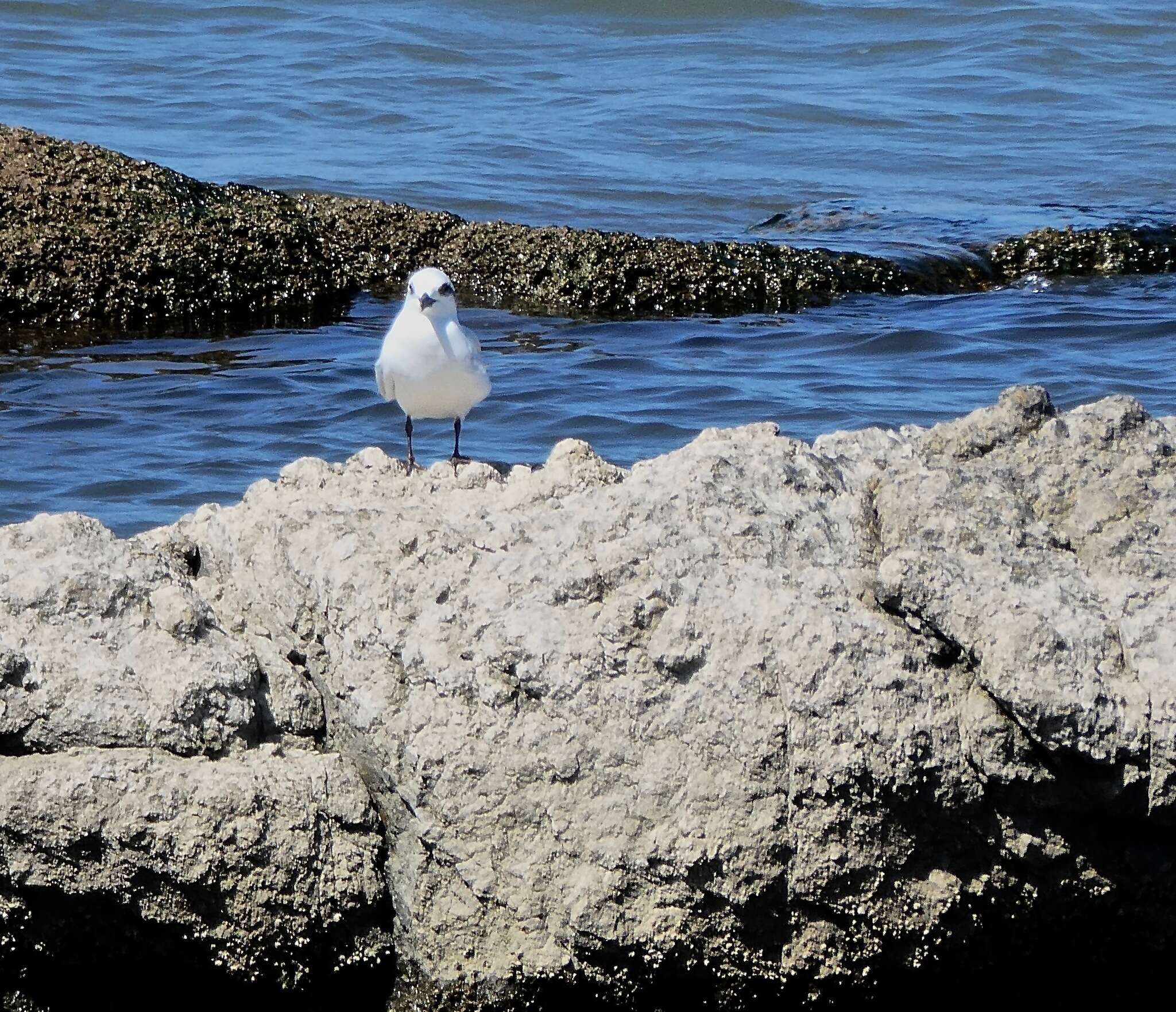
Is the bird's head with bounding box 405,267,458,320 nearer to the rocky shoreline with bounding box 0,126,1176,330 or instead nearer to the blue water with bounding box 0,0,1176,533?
the blue water with bounding box 0,0,1176,533

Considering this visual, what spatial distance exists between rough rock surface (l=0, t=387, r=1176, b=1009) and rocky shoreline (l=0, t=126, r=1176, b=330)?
539cm

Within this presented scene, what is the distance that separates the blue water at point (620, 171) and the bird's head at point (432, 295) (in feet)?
6.56

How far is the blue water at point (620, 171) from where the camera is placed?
727 centimetres

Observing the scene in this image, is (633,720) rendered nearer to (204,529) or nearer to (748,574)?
(748,574)

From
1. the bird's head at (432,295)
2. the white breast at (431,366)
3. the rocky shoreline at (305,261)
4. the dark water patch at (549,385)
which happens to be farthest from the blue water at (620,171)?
the bird's head at (432,295)

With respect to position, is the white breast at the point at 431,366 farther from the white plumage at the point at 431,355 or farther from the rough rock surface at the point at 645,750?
the rough rock surface at the point at 645,750

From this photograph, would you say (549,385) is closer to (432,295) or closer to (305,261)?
(305,261)


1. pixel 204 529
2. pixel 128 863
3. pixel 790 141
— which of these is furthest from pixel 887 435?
pixel 790 141

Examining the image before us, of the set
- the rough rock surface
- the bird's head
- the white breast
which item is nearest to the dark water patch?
the white breast

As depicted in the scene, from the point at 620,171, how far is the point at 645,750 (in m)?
9.75

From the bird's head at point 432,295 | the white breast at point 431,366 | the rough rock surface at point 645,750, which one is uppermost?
the bird's head at point 432,295

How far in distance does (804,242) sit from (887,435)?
262 inches

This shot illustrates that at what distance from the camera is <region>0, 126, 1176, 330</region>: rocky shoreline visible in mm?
8305

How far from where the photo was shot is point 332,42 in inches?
648
